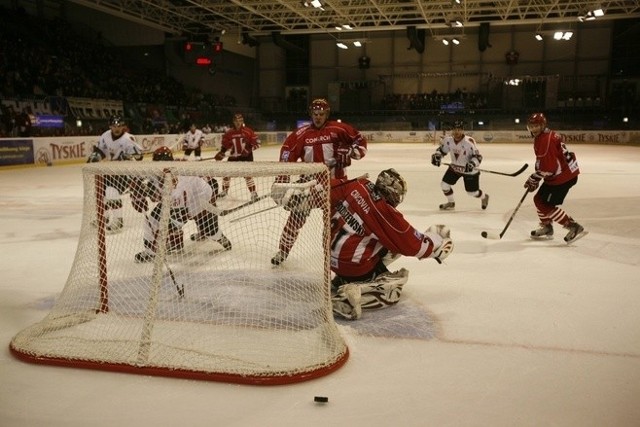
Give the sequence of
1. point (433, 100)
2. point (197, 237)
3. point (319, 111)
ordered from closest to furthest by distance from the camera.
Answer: point (197, 237) < point (319, 111) < point (433, 100)

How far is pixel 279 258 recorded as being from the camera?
385cm

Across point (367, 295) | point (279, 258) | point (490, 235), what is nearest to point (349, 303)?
point (367, 295)

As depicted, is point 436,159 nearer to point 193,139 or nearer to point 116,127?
point 116,127

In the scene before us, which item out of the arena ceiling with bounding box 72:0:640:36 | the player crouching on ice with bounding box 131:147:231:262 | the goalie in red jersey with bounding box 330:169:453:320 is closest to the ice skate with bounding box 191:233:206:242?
the player crouching on ice with bounding box 131:147:231:262

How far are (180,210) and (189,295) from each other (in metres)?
0.52

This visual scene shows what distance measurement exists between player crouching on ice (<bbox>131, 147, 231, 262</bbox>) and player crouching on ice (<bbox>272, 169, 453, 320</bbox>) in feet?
2.19

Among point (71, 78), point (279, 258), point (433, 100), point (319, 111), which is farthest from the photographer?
point (433, 100)

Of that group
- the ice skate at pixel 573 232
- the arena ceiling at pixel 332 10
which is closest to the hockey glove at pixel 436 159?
the ice skate at pixel 573 232

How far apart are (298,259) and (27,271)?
191 centimetres

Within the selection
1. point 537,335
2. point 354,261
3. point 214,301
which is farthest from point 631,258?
point 214,301

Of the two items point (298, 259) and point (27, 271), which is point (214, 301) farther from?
point (27, 271)

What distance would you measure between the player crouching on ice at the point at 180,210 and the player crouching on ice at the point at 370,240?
0.67 m

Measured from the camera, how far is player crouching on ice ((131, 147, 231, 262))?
127 inches

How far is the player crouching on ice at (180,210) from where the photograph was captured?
3221mm
